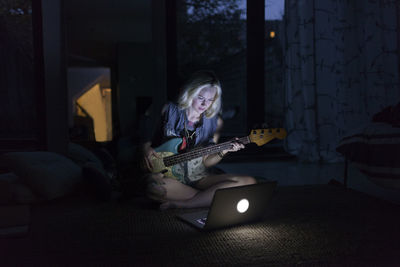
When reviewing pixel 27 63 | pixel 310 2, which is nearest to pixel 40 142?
pixel 27 63

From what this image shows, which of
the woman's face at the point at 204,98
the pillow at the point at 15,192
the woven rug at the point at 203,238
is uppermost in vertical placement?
the woman's face at the point at 204,98

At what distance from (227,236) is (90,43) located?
4.49 m

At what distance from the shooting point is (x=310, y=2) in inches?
102

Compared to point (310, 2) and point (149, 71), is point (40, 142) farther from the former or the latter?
point (149, 71)

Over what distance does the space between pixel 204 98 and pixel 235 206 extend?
0.45 meters

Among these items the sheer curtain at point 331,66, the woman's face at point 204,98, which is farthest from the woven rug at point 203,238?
the sheer curtain at point 331,66

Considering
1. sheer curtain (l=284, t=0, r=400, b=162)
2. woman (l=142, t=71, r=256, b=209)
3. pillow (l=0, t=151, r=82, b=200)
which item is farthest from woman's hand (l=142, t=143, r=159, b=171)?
sheer curtain (l=284, t=0, r=400, b=162)

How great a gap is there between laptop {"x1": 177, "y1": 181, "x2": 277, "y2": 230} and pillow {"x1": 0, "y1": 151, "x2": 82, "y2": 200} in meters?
0.73

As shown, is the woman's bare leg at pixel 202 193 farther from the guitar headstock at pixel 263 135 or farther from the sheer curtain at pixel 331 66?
the sheer curtain at pixel 331 66

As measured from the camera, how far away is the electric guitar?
53.7 inches

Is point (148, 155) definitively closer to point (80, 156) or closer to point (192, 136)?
point (192, 136)

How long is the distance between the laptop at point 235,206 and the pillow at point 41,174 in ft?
2.38

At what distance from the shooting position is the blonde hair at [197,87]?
138 cm

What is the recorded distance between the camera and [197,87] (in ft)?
4.53
